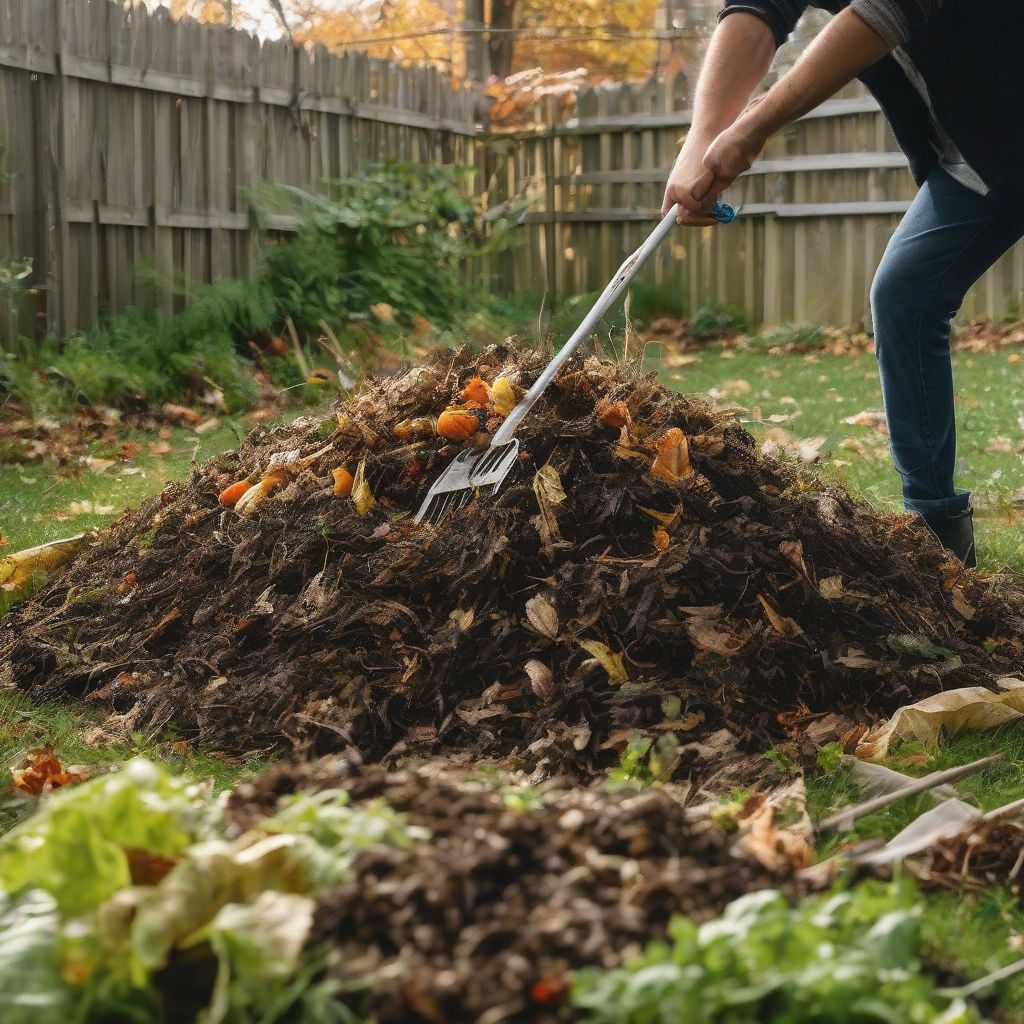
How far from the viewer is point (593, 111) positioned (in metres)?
13.5

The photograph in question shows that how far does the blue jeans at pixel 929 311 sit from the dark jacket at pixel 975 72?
0.47 feet

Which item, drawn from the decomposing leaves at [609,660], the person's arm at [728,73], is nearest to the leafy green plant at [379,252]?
the person's arm at [728,73]

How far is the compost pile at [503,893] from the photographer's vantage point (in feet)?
4.33

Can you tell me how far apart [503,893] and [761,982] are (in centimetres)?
33

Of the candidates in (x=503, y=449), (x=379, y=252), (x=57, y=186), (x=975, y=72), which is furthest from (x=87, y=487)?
(x=379, y=252)

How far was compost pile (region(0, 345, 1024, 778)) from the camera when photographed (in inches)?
121

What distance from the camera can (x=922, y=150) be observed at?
12.8 feet

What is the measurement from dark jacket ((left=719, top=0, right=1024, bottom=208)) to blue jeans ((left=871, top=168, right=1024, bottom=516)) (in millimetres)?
144

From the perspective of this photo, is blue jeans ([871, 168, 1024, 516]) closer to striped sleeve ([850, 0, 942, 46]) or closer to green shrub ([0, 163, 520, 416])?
striped sleeve ([850, 0, 942, 46])

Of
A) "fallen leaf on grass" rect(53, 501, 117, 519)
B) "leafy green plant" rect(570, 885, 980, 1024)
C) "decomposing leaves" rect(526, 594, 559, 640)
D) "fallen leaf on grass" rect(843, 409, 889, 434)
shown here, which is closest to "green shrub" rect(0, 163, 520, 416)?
"fallen leaf on grass" rect(53, 501, 117, 519)

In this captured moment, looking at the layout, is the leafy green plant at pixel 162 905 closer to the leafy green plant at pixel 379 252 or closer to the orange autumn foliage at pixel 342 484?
the orange autumn foliage at pixel 342 484

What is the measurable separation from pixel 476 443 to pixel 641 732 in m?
1.13

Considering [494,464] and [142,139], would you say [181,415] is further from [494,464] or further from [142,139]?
[494,464]

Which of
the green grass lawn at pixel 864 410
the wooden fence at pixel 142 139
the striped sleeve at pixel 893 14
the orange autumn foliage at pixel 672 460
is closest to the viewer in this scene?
the striped sleeve at pixel 893 14
